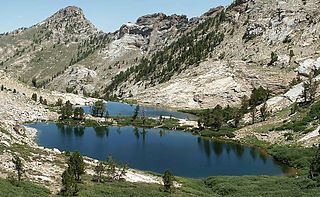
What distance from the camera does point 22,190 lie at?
142 ft

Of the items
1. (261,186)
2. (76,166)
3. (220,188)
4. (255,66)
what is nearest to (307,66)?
(255,66)

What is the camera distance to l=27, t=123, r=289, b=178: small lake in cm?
8275

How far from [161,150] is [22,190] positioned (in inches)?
2293

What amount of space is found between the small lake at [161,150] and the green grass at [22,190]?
35185 millimetres

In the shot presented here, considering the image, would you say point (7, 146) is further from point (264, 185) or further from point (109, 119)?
point (109, 119)

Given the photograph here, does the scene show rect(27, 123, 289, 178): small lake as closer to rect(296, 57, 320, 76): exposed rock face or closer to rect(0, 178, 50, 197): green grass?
rect(0, 178, 50, 197): green grass

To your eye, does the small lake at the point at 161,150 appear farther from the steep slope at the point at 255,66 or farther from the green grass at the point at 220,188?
the steep slope at the point at 255,66

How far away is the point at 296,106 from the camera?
117375mm

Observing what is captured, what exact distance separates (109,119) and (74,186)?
95608 millimetres

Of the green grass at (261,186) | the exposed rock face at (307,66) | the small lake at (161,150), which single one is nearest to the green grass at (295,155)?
the small lake at (161,150)

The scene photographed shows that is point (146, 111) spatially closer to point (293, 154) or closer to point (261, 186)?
point (293, 154)

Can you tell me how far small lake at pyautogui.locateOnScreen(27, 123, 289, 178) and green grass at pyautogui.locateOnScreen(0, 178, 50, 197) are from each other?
35185 mm

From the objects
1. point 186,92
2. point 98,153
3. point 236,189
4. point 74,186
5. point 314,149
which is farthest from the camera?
point 186,92

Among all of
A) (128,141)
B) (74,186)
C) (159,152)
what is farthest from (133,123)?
(74,186)
